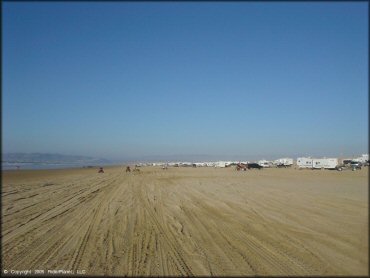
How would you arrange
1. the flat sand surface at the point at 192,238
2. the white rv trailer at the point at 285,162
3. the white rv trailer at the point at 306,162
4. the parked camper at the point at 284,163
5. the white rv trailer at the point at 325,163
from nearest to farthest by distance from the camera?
1. the flat sand surface at the point at 192,238
2. the white rv trailer at the point at 325,163
3. the white rv trailer at the point at 306,162
4. the parked camper at the point at 284,163
5. the white rv trailer at the point at 285,162

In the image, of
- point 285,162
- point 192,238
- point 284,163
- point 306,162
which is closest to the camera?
point 192,238

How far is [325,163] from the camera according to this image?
51844mm

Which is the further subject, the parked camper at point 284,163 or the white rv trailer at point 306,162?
the parked camper at point 284,163

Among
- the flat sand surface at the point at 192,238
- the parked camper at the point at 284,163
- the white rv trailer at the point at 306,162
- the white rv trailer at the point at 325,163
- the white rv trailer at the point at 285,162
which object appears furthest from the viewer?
the white rv trailer at the point at 285,162

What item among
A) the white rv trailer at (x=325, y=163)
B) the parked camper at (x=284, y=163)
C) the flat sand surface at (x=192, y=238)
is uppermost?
the parked camper at (x=284, y=163)

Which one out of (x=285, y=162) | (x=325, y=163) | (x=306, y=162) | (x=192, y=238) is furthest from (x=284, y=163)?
(x=192, y=238)

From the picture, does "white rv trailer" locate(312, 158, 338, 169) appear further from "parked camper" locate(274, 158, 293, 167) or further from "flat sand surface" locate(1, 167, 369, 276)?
"flat sand surface" locate(1, 167, 369, 276)

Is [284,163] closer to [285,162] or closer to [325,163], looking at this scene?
[285,162]

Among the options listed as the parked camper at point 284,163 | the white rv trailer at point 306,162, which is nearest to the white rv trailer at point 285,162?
the parked camper at point 284,163

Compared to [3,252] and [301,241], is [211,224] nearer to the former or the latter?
[301,241]

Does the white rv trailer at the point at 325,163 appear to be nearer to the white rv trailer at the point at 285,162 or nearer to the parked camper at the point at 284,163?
the parked camper at the point at 284,163

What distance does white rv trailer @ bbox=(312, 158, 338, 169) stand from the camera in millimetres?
49750

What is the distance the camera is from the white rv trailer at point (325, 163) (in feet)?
163

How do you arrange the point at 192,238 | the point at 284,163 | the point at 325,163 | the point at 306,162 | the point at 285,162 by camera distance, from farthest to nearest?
the point at 285,162 → the point at 284,163 → the point at 306,162 → the point at 325,163 → the point at 192,238
